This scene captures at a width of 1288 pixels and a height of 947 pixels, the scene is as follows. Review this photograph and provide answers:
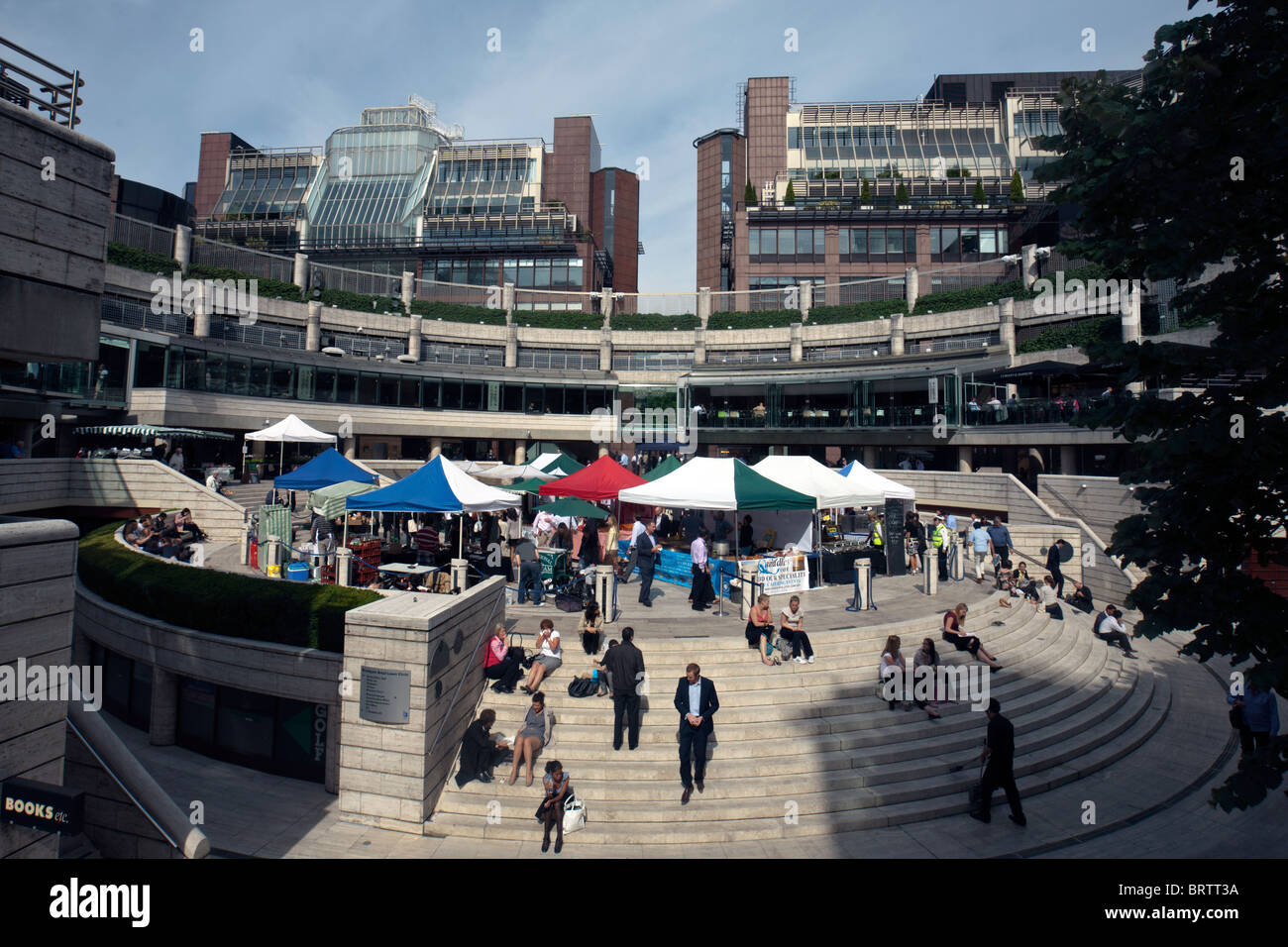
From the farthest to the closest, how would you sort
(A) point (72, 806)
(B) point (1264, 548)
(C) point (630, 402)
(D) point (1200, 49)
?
(C) point (630, 402), (D) point (1200, 49), (B) point (1264, 548), (A) point (72, 806)

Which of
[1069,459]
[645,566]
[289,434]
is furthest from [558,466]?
[1069,459]

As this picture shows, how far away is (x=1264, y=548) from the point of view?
577 centimetres

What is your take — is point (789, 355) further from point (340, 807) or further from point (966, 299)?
point (340, 807)

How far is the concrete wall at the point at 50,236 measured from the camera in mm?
5684

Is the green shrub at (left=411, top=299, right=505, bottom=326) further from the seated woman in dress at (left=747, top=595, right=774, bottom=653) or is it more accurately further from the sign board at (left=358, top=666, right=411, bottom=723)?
the sign board at (left=358, top=666, right=411, bottom=723)

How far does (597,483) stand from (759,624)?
715cm

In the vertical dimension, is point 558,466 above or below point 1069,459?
below

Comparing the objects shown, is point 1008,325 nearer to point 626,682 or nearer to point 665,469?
point 665,469

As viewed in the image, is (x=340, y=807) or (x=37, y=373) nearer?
(x=340, y=807)

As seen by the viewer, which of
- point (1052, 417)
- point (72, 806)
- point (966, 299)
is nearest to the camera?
point (72, 806)

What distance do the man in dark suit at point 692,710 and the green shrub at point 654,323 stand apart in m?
44.0

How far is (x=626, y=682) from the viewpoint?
30.4 ft
